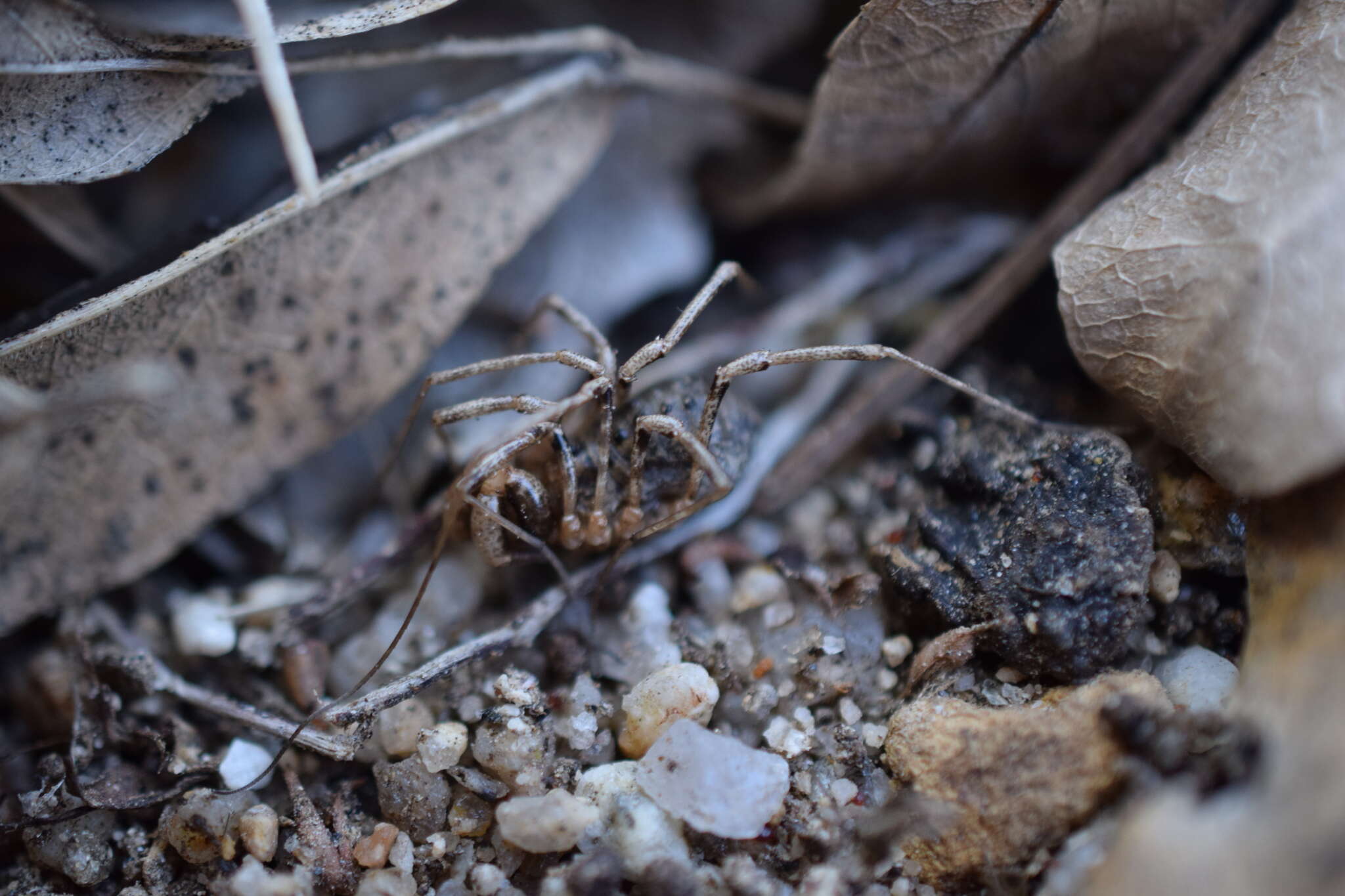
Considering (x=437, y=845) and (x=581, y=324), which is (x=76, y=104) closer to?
(x=581, y=324)

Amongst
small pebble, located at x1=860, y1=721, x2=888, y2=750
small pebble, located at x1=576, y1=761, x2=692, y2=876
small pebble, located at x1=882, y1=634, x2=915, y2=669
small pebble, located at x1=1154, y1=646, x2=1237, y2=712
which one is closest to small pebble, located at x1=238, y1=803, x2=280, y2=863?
small pebble, located at x1=576, y1=761, x2=692, y2=876

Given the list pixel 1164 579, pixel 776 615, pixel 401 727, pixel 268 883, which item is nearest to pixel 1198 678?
pixel 1164 579

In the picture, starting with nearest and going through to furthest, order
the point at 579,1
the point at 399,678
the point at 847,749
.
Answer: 1. the point at 847,749
2. the point at 399,678
3. the point at 579,1

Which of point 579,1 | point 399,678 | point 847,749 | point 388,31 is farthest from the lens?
point 579,1

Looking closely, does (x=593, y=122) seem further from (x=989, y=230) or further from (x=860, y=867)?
(x=860, y=867)

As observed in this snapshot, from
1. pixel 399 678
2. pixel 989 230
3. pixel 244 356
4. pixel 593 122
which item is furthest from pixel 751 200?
pixel 399 678

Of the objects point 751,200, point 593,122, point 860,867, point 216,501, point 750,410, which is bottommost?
point 860,867

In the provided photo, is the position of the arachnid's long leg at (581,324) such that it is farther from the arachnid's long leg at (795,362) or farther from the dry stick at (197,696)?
the dry stick at (197,696)
